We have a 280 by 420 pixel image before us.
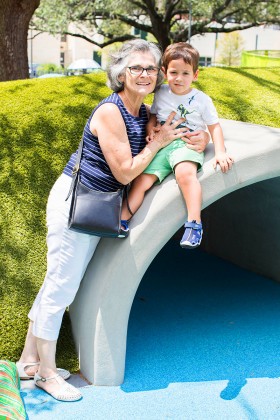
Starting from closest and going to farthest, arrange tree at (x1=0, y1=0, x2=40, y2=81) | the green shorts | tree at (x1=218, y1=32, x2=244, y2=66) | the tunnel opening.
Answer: the green shorts
the tunnel opening
tree at (x1=0, y1=0, x2=40, y2=81)
tree at (x1=218, y1=32, x2=244, y2=66)

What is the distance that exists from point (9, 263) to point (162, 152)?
1930 millimetres

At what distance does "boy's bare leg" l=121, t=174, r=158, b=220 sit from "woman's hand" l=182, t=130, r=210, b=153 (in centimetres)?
35

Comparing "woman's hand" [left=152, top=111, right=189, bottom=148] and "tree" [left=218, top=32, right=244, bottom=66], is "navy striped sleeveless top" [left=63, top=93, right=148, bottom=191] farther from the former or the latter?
"tree" [left=218, top=32, right=244, bottom=66]

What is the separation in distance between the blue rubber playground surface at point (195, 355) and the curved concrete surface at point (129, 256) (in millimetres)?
272

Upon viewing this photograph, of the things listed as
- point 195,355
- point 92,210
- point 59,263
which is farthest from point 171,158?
point 195,355

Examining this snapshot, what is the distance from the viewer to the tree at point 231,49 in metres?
59.8

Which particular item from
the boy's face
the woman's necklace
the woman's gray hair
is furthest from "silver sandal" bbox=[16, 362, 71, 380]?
the boy's face

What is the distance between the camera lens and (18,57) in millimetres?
9969

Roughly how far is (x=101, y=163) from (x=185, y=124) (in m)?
0.73

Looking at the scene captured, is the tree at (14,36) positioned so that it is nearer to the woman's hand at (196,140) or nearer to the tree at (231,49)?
the woman's hand at (196,140)

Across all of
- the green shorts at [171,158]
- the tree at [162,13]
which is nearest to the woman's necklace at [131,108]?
the green shorts at [171,158]

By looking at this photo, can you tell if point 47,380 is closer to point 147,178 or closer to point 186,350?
point 186,350

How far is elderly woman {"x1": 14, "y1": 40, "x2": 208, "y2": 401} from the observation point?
4.12 metres

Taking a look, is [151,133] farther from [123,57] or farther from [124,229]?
[124,229]
